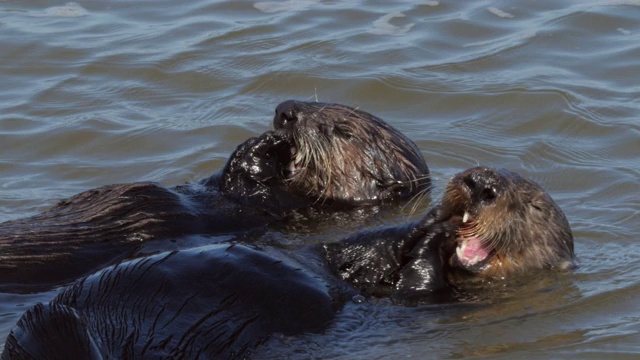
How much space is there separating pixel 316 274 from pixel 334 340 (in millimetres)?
397

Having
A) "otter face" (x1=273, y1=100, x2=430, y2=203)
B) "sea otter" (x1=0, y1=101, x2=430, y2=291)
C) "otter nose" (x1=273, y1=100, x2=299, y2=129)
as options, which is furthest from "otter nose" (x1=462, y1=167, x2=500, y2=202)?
"otter nose" (x1=273, y1=100, x2=299, y2=129)

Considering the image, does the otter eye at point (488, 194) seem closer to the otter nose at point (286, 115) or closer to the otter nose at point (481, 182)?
the otter nose at point (481, 182)

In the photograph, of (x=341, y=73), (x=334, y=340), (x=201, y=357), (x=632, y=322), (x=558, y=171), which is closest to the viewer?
(x=201, y=357)

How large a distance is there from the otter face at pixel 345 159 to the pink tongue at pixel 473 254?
156 cm

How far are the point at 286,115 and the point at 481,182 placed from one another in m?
1.96

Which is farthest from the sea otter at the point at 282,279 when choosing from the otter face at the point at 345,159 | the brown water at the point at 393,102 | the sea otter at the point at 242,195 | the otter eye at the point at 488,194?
the otter face at the point at 345,159

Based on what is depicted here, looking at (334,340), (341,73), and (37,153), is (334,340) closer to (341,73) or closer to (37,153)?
(37,153)

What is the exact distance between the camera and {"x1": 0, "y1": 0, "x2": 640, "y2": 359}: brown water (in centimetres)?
593

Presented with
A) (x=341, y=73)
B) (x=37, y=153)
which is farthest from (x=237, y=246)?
(x=341, y=73)

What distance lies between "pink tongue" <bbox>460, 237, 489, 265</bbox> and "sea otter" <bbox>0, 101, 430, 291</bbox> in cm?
141

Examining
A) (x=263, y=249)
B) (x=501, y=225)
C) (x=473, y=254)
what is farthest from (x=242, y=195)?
(x=501, y=225)

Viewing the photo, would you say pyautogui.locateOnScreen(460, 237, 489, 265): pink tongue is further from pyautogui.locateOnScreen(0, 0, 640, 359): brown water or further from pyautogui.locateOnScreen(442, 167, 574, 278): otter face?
pyautogui.locateOnScreen(0, 0, 640, 359): brown water

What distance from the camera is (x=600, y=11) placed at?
11.3 metres

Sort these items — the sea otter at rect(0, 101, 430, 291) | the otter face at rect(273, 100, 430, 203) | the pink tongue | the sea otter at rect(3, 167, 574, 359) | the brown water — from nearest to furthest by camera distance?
1. the sea otter at rect(3, 167, 574, 359)
2. the brown water
3. the pink tongue
4. the sea otter at rect(0, 101, 430, 291)
5. the otter face at rect(273, 100, 430, 203)
